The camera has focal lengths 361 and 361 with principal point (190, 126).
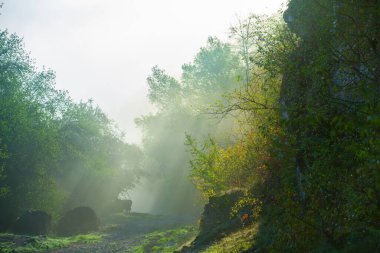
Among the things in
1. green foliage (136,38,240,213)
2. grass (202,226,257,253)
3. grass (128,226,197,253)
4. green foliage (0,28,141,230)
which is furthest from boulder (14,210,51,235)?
green foliage (136,38,240,213)

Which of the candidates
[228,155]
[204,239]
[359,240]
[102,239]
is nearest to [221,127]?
[102,239]

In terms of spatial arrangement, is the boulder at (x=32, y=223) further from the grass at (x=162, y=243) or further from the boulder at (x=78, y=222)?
the grass at (x=162, y=243)

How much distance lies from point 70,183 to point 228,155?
33.6m

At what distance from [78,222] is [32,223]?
22.3ft

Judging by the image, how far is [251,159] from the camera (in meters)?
20.2

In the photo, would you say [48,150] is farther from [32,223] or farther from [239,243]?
[239,243]

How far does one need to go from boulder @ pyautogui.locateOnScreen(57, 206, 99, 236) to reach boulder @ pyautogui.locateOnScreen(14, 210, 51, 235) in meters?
3.79

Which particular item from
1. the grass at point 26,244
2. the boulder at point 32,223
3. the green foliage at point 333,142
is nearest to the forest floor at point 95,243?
the grass at point 26,244

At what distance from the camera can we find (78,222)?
1415 inches

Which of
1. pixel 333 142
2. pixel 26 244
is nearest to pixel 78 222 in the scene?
pixel 26 244

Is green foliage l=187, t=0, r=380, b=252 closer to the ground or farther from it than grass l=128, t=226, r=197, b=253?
farther from it

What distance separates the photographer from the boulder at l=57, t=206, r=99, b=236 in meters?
34.8

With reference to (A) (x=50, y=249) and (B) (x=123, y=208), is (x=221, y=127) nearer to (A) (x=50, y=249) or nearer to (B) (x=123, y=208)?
(B) (x=123, y=208)

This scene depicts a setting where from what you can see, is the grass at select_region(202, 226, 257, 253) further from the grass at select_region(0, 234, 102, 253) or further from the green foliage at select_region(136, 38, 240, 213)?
the green foliage at select_region(136, 38, 240, 213)
